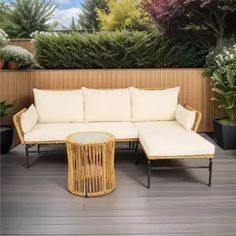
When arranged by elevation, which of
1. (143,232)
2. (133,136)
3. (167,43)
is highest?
(167,43)

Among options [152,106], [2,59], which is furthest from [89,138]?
[2,59]

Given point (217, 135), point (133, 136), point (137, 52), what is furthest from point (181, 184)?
point (137, 52)

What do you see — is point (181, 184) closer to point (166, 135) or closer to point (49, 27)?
point (166, 135)

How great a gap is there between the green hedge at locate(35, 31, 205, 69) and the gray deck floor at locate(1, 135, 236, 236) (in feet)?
7.82

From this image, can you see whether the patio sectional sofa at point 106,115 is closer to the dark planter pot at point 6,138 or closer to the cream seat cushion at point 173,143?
the cream seat cushion at point 173,143

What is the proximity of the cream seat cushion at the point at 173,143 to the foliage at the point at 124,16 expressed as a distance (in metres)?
4.00

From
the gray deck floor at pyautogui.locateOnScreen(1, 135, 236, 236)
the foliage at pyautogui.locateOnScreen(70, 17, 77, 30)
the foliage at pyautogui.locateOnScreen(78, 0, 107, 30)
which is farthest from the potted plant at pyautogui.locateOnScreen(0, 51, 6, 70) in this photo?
A: the foliage at pyautogui.locateOnScreen(78, 0, 107, 30)

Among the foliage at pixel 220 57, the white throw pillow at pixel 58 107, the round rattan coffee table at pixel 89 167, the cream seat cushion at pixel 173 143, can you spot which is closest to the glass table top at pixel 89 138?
the round rattan coffee table at pixel 89 167

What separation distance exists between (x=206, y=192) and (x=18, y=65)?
3.52m

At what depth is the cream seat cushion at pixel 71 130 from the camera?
4.21 meters

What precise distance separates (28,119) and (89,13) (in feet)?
23.6

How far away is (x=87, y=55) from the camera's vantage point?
19.6ft

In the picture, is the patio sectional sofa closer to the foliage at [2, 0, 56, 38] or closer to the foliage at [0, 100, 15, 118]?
the foliage at [0, 100, 15, 118]

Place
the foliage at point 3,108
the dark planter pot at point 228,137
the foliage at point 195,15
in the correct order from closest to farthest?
the foliage at point 3,108 < the dark planter pot at point 228,137 < the foliage at point 195,15
